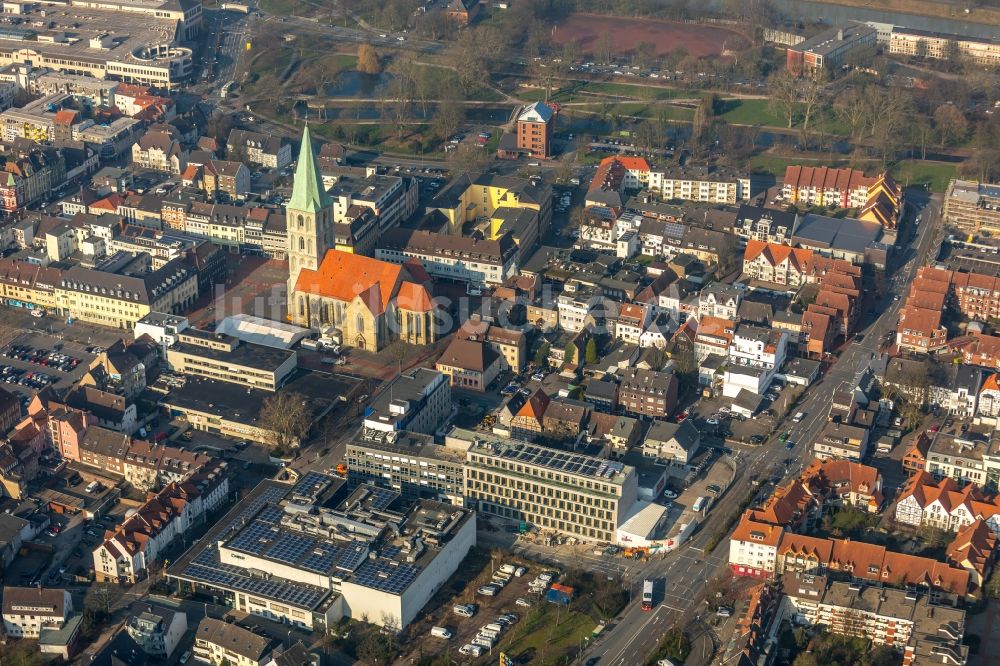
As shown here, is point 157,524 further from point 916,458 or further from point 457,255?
point 916,458

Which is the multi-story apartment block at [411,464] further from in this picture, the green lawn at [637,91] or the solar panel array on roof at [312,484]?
the green lawn at [637,91]

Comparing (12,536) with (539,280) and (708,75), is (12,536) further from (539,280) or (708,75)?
(708,75)

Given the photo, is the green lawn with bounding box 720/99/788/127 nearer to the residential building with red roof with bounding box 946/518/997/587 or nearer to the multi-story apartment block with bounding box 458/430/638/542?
the multi-story apartment block with bounding box 458/430/638/542

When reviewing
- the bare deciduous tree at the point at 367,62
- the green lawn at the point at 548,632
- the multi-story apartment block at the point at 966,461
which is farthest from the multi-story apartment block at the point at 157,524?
the bare deciduous tree at the point at 367,62

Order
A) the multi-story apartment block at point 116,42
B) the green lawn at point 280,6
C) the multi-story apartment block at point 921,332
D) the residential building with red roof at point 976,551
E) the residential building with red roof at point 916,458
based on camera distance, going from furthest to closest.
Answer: the green lawn at point 280,6
the multi-story apartment block at point 116,42
the multi-story apartment block at point 921,332
the residential building with red roof at point 916,458
the residential building with red roof at point 976,551

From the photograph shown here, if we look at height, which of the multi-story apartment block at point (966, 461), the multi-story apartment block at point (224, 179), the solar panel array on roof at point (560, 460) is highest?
the multi-story apartment block at point (224, 179)

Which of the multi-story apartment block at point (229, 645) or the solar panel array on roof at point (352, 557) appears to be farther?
the solar panel array on roof at point (352, 557)

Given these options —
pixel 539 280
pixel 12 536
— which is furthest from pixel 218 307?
pixel 12 536
